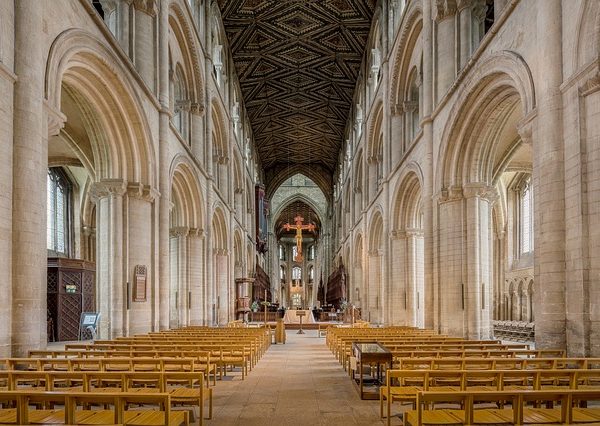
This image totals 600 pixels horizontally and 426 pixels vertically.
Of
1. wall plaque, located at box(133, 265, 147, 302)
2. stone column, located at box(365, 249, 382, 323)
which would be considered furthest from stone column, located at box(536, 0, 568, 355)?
stone column, located at box(365, 249, 382, 323)

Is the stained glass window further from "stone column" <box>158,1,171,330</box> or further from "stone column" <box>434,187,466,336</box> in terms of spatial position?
"stone column" <box>158,1,171,330</box>

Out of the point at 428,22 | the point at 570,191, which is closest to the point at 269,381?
the point at 570,191

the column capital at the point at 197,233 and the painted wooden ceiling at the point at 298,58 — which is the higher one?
the painted wooden ceiling at the point at 298,58

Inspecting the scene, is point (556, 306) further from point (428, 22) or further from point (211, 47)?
point (211, 47)

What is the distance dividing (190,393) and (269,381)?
12.5 feet

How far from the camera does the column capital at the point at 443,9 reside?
16.7m

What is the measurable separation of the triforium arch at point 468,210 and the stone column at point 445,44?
158 cm

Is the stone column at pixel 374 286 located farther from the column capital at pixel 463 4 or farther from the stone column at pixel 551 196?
the stone column at pixel 551 196

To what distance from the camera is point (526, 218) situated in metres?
27.7

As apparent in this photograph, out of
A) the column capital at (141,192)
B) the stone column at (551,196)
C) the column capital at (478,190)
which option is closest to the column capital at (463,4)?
the column capital at (478,190)

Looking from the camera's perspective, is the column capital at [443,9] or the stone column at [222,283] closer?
the column capital at [443,9]

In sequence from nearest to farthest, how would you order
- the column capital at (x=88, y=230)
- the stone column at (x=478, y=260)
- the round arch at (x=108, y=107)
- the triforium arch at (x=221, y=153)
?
the round arch at (x=108, y=107) → the stone column at (x=478, y=260) → the column capital at (x=88, y=230) → the triforium arch at (x=221, y=153)

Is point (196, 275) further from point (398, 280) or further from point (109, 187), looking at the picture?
point (109, 187)

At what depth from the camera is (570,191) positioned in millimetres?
9727
